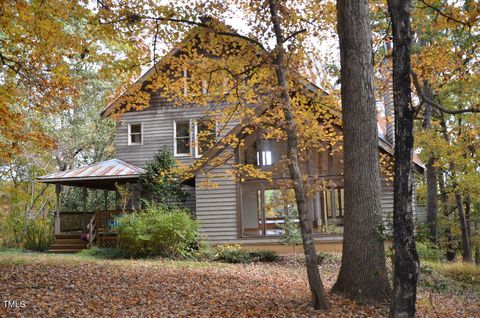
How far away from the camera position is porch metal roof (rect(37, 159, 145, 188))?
60.3ft

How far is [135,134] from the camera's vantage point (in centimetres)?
2130

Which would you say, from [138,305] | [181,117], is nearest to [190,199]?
[181,117]

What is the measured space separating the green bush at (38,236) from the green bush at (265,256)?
10.0m

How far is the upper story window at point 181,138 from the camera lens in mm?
20688

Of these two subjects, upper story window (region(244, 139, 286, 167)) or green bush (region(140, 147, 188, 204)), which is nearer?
upper story window (region(244, 139, 286, 167))

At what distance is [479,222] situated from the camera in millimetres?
21766

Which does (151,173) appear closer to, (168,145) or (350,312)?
(168,145)

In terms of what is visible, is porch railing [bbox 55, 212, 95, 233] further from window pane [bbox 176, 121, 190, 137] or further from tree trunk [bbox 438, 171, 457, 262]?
tree trunk [bbox 438, 171, 457, 262]

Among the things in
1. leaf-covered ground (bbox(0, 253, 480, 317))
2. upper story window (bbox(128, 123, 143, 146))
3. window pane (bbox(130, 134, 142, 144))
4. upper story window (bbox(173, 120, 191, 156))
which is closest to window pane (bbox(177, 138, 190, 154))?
upper story window (bbox(173, 120, 191, 156))

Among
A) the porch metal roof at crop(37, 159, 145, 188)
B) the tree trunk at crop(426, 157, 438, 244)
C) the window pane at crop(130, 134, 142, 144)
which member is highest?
the window pane at crop(130, 134, 142, 144)

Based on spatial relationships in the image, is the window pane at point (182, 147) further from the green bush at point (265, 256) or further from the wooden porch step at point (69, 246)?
the green bush at point (265, 256)

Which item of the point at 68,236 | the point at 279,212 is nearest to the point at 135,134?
the point at 68,236

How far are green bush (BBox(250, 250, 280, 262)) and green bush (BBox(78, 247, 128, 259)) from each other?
4.64m

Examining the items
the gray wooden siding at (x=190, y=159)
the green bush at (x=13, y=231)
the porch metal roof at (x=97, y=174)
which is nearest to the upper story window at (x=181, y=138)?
the gray wooden siding at (x=190, y=159)
